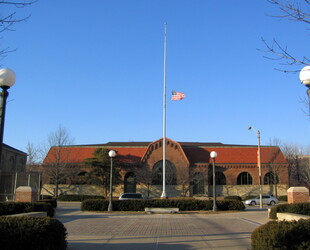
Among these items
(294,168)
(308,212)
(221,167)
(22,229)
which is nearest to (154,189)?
(221,167)

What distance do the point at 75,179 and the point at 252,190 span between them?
91.0 feet

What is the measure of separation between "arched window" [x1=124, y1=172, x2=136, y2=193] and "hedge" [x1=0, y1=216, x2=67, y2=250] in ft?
147

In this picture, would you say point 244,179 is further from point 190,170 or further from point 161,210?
point 161,210

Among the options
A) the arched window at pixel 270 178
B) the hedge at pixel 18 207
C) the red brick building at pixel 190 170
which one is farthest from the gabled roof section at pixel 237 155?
the hedge at pixel 18 207

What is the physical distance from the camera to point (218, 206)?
23.9m

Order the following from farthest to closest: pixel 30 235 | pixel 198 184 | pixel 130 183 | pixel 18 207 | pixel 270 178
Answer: pixel 270 178
pixel 130 183
pixel 198 184
pixel 18 207
pixel 30 235

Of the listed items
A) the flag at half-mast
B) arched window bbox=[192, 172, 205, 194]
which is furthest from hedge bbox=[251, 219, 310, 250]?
arched window bbox=[192, 172, 205, 194]

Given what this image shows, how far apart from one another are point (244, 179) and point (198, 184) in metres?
7.92

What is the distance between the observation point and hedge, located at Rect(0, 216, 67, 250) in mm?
7051

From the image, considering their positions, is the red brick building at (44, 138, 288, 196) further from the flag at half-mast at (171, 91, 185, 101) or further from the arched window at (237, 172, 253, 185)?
the flag at half-mast at (171, 91, 185, 101)

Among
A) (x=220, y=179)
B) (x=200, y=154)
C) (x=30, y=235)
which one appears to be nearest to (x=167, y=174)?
(x=200, y=154)

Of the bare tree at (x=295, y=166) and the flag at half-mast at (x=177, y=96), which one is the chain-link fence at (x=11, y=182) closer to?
the flag at half-mast at (x=177, y=96)

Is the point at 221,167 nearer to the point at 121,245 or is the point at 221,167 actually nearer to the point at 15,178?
the point at 15,178

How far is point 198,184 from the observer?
171ft
